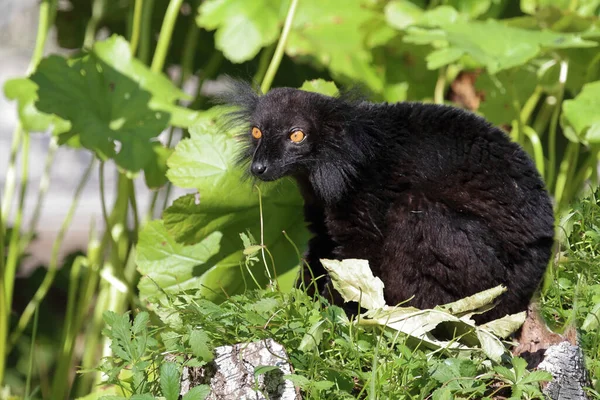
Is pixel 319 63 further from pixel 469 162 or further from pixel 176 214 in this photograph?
pixel 469 162

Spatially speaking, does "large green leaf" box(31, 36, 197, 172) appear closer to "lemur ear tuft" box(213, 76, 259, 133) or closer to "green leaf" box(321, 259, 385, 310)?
"lemur ear tuft" box(213, 76, 259, 133)

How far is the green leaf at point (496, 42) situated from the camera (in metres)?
3.08

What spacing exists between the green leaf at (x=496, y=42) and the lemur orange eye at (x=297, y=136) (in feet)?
3.04

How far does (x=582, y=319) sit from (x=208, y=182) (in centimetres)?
151

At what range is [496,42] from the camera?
126 inches

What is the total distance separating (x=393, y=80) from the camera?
4.04m

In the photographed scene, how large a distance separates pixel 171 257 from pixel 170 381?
4.89 feet

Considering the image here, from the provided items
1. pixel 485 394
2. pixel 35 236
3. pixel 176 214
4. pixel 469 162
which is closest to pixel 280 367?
pixel 485 394

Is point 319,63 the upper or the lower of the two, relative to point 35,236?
upper

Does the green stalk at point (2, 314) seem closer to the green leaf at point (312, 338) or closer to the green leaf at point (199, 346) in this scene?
the green leaf at point (199, 346)

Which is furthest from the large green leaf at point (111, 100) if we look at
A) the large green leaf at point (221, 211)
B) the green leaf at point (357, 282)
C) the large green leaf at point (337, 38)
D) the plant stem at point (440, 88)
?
the plant stem at point (440, 88)

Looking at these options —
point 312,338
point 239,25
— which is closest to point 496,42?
point 239,25

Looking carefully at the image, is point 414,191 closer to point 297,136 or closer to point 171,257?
point 297,136

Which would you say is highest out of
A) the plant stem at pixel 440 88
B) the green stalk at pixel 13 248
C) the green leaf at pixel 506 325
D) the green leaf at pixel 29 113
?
the green leaf at pixel 506 325
